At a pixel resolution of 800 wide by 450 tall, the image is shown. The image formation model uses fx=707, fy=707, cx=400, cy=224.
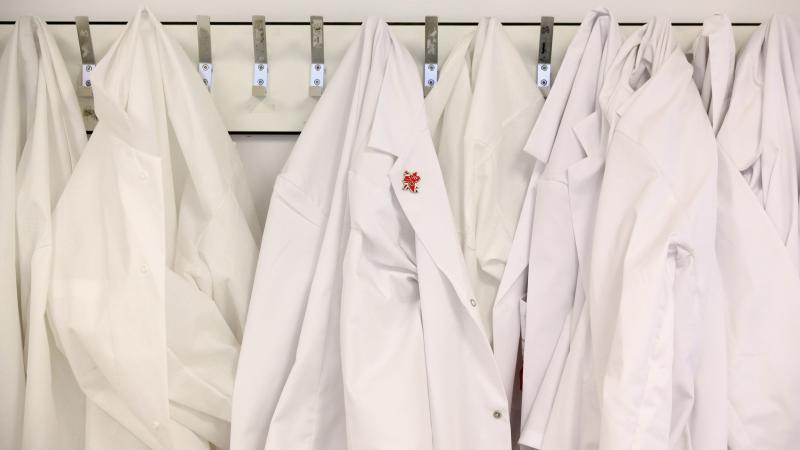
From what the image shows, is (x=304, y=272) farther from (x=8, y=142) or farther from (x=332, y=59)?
(x=8, y=142)

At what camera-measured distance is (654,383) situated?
3.00ft

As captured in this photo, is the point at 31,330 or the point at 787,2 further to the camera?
the point at 787,2

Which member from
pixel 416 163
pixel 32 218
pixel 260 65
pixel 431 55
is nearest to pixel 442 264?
pixel 416 163

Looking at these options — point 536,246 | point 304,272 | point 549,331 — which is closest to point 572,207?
point 536,246

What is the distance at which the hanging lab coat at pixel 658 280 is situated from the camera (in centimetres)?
91

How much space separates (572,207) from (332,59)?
0.48m

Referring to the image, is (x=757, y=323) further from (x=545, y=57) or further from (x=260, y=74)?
(x=260, y=74)

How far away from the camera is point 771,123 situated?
3.40 feet

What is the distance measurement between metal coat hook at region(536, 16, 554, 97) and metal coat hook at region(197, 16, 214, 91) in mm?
551

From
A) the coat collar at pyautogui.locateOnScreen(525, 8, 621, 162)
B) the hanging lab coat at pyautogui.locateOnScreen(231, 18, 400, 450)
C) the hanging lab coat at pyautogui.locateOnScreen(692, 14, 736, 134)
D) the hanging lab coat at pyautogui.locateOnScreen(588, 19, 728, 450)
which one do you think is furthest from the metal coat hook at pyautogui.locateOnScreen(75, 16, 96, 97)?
the hanging lab coat at pyautogui.locateOnScreen(692, 14, 736, 134)

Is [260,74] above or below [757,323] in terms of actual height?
above

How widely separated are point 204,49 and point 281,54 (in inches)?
5.0

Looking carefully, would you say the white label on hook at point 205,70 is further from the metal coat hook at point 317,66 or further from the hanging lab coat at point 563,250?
the hanging lab coat at point 563,250

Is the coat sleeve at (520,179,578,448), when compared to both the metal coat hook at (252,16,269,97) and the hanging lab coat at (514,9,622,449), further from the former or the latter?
the metal coat hook at (252,16,269,97)
